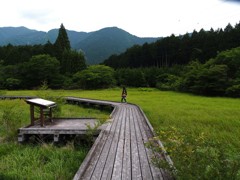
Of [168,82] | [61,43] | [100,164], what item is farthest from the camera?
[61,43]

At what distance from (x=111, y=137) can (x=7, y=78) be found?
53.3 metres

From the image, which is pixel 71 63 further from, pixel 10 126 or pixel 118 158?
pixel 118 158

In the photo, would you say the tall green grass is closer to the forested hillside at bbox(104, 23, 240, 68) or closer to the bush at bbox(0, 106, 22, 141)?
the bush at bbox(0, 106, 22, 141)

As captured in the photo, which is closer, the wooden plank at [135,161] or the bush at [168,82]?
the wooden plank at [135,161]

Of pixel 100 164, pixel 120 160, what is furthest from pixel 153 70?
pixel 100 164

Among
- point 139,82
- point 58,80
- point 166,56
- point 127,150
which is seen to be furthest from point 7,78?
point 127,150

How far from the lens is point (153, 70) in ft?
190

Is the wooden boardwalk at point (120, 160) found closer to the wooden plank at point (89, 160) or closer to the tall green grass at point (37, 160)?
the wooden plank at point (89, 160)

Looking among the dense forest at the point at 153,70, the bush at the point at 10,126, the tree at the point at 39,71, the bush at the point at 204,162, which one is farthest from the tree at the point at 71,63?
the bush at the point at 204,162

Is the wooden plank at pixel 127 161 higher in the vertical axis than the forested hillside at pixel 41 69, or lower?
lower

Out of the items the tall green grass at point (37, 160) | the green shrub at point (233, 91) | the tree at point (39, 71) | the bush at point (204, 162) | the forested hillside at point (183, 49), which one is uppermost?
the forested hillside at point (183, 49)

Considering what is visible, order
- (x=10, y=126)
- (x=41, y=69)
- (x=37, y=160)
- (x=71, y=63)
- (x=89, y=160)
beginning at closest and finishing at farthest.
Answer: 1. (x=89, y=160)
2. (x=37, y=160)
3. (x=10, y=126)
4. (x=41, y=69)
5. (x=71, y=63)

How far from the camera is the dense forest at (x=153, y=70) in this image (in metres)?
39.5

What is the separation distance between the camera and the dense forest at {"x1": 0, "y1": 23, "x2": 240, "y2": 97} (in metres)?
39.5
